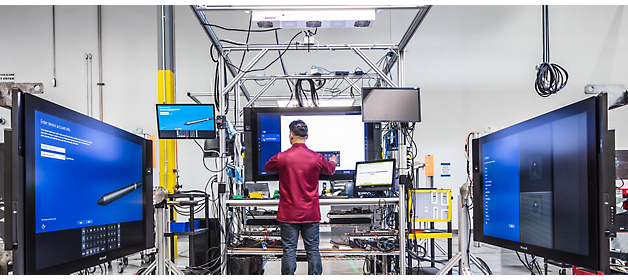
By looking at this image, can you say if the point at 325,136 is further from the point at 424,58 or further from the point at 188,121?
the point at 424,58

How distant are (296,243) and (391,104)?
4.12 feet

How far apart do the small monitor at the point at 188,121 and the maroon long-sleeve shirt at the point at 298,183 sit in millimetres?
556

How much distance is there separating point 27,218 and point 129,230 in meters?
Result: 0.40

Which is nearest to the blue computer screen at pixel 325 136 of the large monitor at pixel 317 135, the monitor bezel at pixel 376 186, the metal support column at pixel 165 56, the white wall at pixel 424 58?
the large monitor at pixel 317 135

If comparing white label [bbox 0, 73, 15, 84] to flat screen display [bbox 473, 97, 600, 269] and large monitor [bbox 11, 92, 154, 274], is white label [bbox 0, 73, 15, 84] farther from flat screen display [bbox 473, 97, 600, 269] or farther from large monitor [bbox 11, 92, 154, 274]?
flat screen display [bbox 473, 97, 600, 269]

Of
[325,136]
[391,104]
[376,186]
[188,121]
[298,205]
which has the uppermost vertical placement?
[391,104]

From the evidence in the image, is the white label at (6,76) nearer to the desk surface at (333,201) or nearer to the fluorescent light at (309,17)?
the desk surface at (333,201)

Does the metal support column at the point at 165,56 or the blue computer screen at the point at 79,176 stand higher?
the metal support column at the point at 165,56

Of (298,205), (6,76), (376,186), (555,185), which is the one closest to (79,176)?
(555,185)

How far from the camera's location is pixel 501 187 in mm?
1281

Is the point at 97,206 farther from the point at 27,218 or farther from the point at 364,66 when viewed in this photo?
the point at 364,66

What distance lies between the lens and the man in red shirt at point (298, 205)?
279 centimetres

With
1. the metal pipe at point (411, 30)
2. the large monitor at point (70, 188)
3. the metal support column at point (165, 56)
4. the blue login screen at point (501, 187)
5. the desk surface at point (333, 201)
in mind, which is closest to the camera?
the large monitor at point (70, 188)

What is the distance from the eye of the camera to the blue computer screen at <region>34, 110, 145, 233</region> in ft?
2.52
